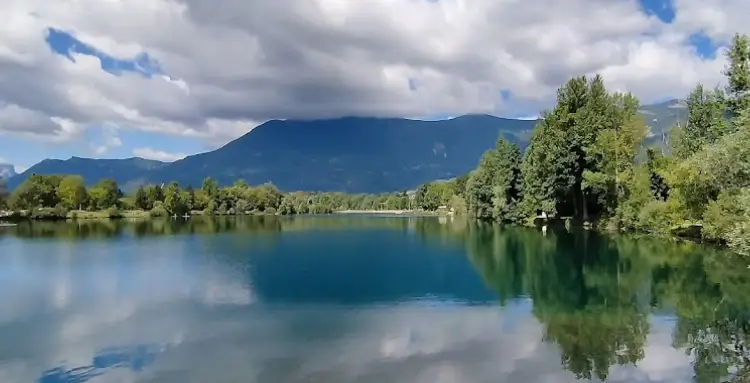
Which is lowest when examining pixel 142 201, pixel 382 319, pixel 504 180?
pixel 382 319

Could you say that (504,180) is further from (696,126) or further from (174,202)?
(174,202)

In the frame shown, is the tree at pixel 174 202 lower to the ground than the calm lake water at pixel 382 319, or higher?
higher

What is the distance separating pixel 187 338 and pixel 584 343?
12707mm

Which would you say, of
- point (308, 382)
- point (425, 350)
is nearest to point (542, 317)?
point (425, 350)

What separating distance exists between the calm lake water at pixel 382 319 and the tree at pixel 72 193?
103 meters

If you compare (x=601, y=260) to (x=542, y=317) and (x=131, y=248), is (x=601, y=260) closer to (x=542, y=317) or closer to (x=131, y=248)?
(x=542, y=317)

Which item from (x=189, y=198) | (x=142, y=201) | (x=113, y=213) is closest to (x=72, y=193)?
(x=113, y=213)

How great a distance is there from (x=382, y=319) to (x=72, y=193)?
134 m

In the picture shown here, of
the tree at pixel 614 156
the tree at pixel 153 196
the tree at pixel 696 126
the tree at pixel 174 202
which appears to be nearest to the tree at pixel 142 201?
the tree at pixel 153 196

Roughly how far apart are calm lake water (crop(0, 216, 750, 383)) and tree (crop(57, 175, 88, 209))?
103 meters

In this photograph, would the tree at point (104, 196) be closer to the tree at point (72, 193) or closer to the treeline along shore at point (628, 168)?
the tree at point (72, 193)

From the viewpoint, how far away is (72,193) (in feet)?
453

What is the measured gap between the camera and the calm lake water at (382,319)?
16453mm

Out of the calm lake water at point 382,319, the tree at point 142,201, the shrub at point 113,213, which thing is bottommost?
the calm lake water at point 382,319
